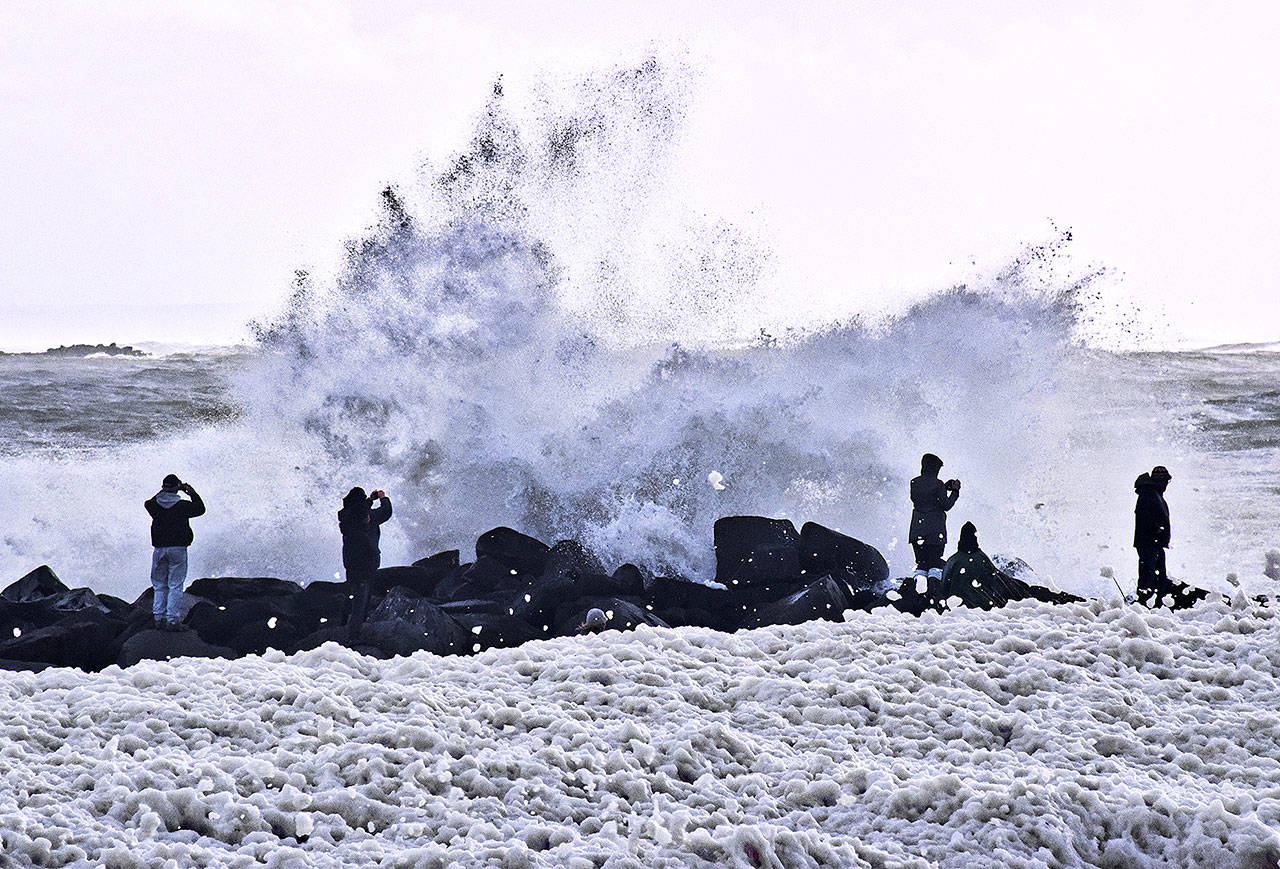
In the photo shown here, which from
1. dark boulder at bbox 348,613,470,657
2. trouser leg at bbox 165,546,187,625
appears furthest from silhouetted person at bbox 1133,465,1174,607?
trouser leg at bbox 165,546,187,625

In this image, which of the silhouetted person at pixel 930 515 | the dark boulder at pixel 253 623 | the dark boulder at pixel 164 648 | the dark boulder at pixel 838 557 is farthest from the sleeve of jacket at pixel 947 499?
the dark boulder at pixel 164 648

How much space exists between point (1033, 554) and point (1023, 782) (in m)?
10.7

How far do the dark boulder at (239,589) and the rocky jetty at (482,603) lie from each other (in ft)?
0.04

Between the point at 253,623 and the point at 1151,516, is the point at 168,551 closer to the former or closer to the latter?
the point at 253,623

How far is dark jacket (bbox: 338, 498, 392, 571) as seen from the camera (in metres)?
8.64

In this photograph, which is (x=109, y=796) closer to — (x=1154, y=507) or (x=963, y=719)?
(x=963, y=719)

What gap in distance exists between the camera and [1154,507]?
9070 mm

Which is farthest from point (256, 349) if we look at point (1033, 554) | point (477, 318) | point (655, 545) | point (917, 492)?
point (1033, 554)

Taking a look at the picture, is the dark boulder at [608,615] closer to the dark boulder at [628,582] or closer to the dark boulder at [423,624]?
the dark boulder at [628,582]

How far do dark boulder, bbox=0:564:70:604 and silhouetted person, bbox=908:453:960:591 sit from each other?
23.0 ft

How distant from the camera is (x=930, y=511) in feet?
32.3

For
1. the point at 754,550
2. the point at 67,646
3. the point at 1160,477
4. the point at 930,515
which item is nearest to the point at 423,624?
the point at 67,646

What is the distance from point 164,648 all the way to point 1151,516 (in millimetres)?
7552

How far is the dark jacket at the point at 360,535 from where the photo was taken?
340 inches
